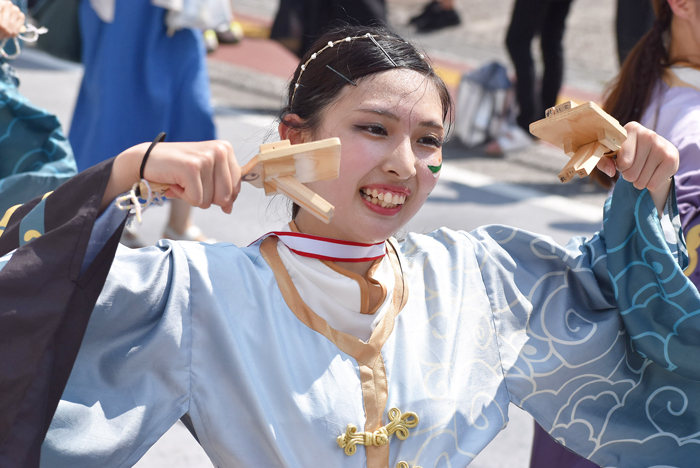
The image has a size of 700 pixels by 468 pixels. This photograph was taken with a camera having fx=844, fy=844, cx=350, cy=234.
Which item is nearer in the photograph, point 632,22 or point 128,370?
point 128,370

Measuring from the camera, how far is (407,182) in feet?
4.91

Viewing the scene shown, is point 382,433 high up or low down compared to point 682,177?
down

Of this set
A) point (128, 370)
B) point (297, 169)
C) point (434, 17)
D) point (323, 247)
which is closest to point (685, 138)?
point (323, 247)

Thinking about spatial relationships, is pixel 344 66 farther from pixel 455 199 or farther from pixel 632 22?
pixel 455 199

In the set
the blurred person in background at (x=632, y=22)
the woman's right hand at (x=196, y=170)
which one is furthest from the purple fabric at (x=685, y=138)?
the blurred person in background at (x=632, y=22)

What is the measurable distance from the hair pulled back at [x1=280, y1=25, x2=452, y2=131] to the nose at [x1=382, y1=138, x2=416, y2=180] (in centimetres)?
17

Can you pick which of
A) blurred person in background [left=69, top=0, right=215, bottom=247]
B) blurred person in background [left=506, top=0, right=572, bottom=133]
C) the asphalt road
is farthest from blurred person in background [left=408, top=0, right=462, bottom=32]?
blurred person in background [left=69, top=0, right=215, bottom=247]

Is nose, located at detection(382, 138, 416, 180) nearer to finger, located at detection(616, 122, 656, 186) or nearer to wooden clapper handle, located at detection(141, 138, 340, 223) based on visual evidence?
wooden clapper handle, located at detection(141, 138, 340, 223)

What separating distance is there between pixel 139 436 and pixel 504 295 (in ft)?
2.43

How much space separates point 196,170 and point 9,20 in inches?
41.9

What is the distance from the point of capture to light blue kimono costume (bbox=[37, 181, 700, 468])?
53.1 inches

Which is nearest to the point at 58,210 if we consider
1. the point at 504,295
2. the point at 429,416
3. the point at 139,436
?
the point at 139,436

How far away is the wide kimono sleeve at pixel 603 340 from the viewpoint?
1.61 meters

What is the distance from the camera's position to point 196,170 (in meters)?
1.20
